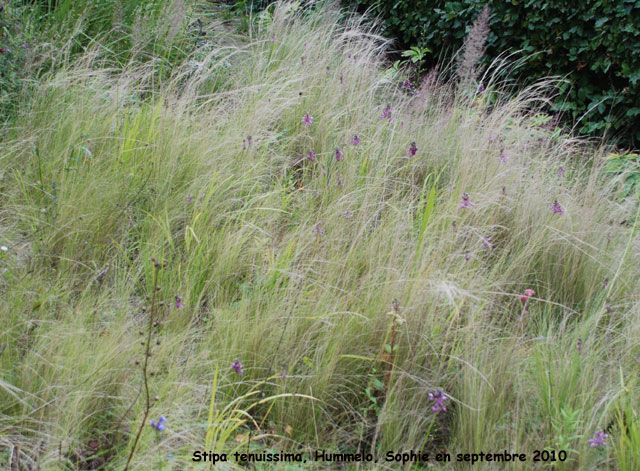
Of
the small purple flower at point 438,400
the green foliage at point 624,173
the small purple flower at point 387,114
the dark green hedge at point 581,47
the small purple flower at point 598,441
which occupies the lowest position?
the small purple flower at point 438,400

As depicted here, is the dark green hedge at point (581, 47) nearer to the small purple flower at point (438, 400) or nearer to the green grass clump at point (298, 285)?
the green grass clump at point (298, 285)

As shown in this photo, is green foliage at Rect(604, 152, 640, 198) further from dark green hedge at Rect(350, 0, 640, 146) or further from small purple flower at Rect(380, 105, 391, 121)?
small purple flower at Rect(380, 105, 391, 121)

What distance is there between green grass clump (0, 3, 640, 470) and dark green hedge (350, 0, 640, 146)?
97 cm

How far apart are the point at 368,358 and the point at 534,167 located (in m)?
2.19

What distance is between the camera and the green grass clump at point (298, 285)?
1991 millimetres

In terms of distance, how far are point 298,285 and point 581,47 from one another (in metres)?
3.61

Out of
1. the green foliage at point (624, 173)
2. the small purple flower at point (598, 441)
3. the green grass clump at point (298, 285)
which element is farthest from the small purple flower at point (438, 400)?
the green foliage at point (624, 173)

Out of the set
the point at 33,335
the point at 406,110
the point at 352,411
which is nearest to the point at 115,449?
the point at 33,335

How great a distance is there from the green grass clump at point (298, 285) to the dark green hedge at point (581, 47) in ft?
3.17

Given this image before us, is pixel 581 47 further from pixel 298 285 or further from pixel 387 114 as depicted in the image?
pixel 298 285

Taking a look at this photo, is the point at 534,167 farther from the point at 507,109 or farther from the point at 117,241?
the point at 117,241

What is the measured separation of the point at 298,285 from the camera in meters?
2.57

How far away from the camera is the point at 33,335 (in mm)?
2131

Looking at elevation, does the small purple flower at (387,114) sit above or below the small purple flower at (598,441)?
above
